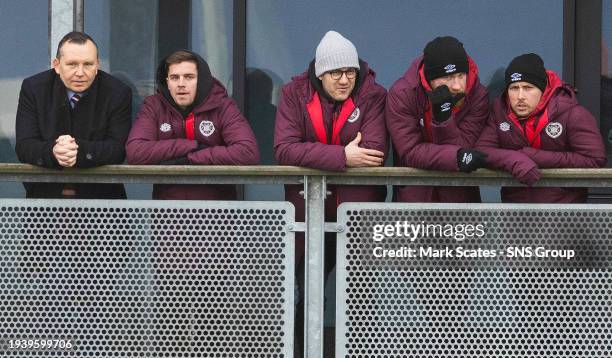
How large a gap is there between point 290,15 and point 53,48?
1628 mm

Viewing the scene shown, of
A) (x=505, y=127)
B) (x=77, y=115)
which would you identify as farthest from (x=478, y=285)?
(x=77, y=115)

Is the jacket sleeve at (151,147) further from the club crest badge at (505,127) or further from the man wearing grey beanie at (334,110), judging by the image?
the club crest badge at (505,127)

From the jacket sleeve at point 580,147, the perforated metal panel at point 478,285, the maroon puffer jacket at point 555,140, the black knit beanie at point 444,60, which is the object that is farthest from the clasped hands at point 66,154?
the jacket sleeve at point 580,147

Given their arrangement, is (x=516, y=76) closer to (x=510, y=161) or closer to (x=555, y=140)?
(x=555, y=140)

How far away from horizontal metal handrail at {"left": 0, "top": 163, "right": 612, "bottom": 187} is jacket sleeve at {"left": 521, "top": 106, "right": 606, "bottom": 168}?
30 centimetres

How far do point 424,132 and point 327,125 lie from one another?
0.49 meters

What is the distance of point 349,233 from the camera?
443 cm

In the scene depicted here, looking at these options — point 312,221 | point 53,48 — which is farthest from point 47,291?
point 53,48

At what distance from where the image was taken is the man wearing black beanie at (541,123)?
487cm

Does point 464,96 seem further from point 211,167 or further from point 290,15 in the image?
point 290,15

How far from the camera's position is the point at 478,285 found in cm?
445

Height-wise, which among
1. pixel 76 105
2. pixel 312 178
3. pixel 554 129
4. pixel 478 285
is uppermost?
pixel 76 105

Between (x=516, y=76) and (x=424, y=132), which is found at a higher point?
(x=516, y=76)

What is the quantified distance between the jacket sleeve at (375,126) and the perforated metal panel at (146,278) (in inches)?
27.7
